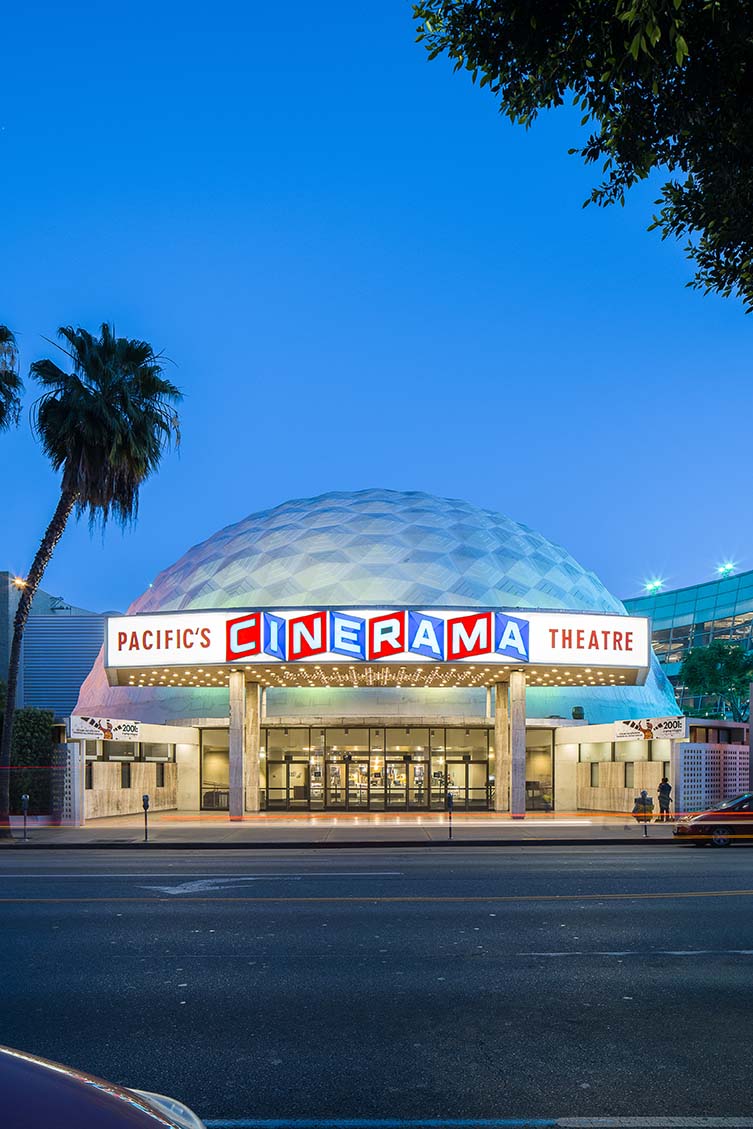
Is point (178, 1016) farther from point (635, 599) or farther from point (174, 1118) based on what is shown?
point (635, 599)

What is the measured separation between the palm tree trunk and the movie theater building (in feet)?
11.8

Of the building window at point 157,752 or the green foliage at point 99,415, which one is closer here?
the green foliage at point 99,415

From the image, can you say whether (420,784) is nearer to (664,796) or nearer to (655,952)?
(664,796)

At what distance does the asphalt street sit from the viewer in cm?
627

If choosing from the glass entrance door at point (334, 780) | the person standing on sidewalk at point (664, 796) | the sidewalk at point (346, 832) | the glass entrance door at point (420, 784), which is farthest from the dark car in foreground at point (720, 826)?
the glass entrance door at point (334, 780)

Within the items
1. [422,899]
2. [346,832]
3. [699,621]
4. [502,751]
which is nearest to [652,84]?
[422,899]

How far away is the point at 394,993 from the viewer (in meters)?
8.66

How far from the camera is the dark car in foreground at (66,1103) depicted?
3.01 meters

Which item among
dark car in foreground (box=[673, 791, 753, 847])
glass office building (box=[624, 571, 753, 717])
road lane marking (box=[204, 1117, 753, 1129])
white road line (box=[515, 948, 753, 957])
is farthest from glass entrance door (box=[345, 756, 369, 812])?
glass office building (box=[624, 571, 753, 717])

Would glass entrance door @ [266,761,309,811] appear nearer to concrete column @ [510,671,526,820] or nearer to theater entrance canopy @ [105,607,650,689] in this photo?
theater entrance canopy @ [105,607,650,689]

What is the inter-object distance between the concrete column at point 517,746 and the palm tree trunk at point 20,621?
Result: 15.3 meters

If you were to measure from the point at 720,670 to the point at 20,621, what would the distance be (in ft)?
148

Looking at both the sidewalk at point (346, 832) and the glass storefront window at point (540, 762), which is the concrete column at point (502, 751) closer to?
the sidewalk at point (346, 832)

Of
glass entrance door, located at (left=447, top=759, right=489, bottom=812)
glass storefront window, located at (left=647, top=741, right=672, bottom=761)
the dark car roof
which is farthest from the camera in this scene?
glass entrance door, located at (left=447, top=759, right=489, bottom=812)
